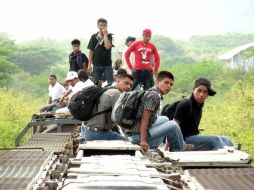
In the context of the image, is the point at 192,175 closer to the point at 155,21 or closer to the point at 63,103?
the point at 63,103

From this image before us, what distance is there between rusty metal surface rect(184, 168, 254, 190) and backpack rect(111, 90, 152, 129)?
1857 millimetres

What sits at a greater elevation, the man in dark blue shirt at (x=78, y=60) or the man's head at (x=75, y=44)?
the man's head at (x=75, y=44)

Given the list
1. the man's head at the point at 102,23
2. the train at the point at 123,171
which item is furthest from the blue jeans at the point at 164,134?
the man's head at the point at 102,23

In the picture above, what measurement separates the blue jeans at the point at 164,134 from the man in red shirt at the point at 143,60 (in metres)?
4.15

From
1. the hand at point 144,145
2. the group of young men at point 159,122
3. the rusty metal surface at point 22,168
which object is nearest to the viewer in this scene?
the rusty metal surface at point 22,168

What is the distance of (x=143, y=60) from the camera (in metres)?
10.7

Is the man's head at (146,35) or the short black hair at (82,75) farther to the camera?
the man's head at (146,35)

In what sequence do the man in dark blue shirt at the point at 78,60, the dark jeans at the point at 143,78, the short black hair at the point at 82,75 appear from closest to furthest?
the short black hair at the point at 82,75 < the dark jeans at the point at 143,78 < the man in dark blue shirt at the point at 78,60

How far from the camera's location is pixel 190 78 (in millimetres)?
51719

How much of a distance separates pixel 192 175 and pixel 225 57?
63.2 metres

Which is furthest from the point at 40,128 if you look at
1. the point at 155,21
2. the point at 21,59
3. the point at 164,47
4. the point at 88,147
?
the point at 155,21

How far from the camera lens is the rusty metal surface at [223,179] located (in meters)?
3.87

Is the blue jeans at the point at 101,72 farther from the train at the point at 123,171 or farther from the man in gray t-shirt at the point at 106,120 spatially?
the train at the point at 123,171

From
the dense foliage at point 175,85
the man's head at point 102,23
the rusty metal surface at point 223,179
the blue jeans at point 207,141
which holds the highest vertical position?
the man's head at point 102,23
